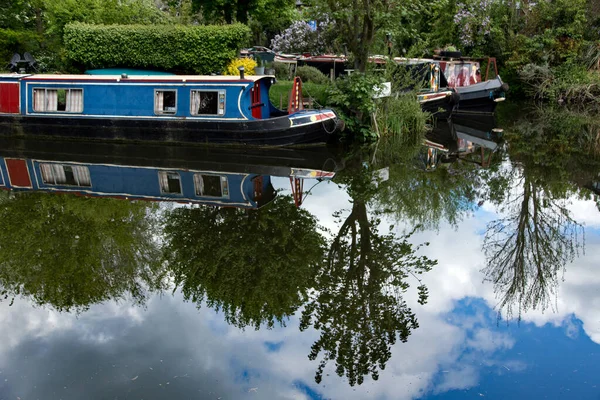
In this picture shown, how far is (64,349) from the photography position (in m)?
4.59

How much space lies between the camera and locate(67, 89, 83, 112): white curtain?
12.4 m

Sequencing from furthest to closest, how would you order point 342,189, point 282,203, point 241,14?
point 241,14, point 342,189, point 282,203

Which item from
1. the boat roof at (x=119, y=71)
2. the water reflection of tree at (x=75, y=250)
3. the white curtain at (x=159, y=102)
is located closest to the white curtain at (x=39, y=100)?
the boat roof at (x=119, y=71)

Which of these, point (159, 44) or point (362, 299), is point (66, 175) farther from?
point (362, 299)

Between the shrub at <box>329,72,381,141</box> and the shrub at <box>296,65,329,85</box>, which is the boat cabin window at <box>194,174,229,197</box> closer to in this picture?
the shrub at <box>329,72,381,141</box>

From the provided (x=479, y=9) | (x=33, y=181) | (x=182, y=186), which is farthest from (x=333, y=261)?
(x=479, y=9)

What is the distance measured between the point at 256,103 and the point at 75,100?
162 inches

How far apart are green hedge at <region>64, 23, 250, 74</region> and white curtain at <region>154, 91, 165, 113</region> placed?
11.0 feet

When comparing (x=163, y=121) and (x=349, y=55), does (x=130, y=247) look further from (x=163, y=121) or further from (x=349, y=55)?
(x=349, y=55)

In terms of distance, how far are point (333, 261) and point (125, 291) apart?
2.19m

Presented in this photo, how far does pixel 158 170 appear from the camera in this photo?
995 centimetres

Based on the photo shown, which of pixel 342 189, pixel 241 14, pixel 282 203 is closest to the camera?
pixel 282 203

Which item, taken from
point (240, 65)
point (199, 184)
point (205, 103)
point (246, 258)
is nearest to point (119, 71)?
point (240, 65)

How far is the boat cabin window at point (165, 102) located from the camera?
11906 millimetres
